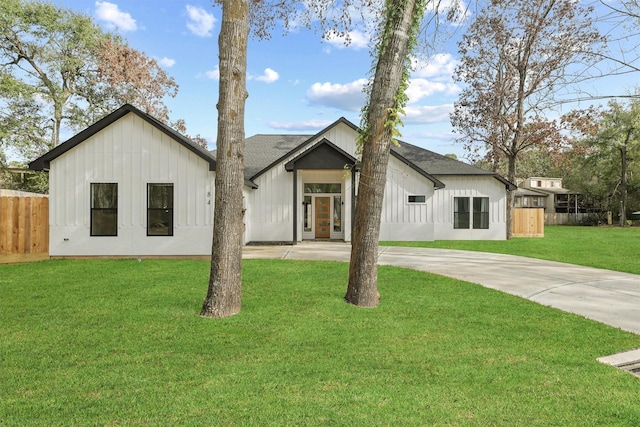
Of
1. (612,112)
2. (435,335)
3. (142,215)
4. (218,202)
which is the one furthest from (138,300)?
(612,112)

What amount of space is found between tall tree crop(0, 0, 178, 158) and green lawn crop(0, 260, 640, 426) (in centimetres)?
2421

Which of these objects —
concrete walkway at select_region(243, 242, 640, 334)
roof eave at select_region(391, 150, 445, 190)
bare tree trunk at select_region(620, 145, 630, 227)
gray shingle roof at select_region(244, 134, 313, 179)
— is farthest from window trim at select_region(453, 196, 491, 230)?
bare tree trunk at select_region(620, 145, 630, 227)

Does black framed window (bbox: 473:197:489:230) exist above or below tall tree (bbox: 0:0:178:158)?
below

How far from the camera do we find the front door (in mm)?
18188

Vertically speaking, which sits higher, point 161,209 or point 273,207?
point 273,207

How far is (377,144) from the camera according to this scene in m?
6.02

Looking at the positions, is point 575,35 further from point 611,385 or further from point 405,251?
point 611,385

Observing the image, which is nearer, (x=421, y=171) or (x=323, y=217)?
(x=421, y=171)

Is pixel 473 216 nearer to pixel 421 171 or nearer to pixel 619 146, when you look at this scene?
pixel 421 171

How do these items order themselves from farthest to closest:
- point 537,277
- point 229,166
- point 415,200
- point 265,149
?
point 265,149, point 415,200, point 537,277, point 229,166

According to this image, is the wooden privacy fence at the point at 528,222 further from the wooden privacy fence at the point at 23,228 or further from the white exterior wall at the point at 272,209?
the wooden privacy fence at the point at 23,228

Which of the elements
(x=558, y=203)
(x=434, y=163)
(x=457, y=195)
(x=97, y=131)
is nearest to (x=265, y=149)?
(x=434, y=163)

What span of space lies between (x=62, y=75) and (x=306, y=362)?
31.6 metres

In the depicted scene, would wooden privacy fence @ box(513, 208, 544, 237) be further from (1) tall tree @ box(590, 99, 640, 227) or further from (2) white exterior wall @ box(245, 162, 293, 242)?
(1) tall tree @ box(590, 99, 640, 227)
